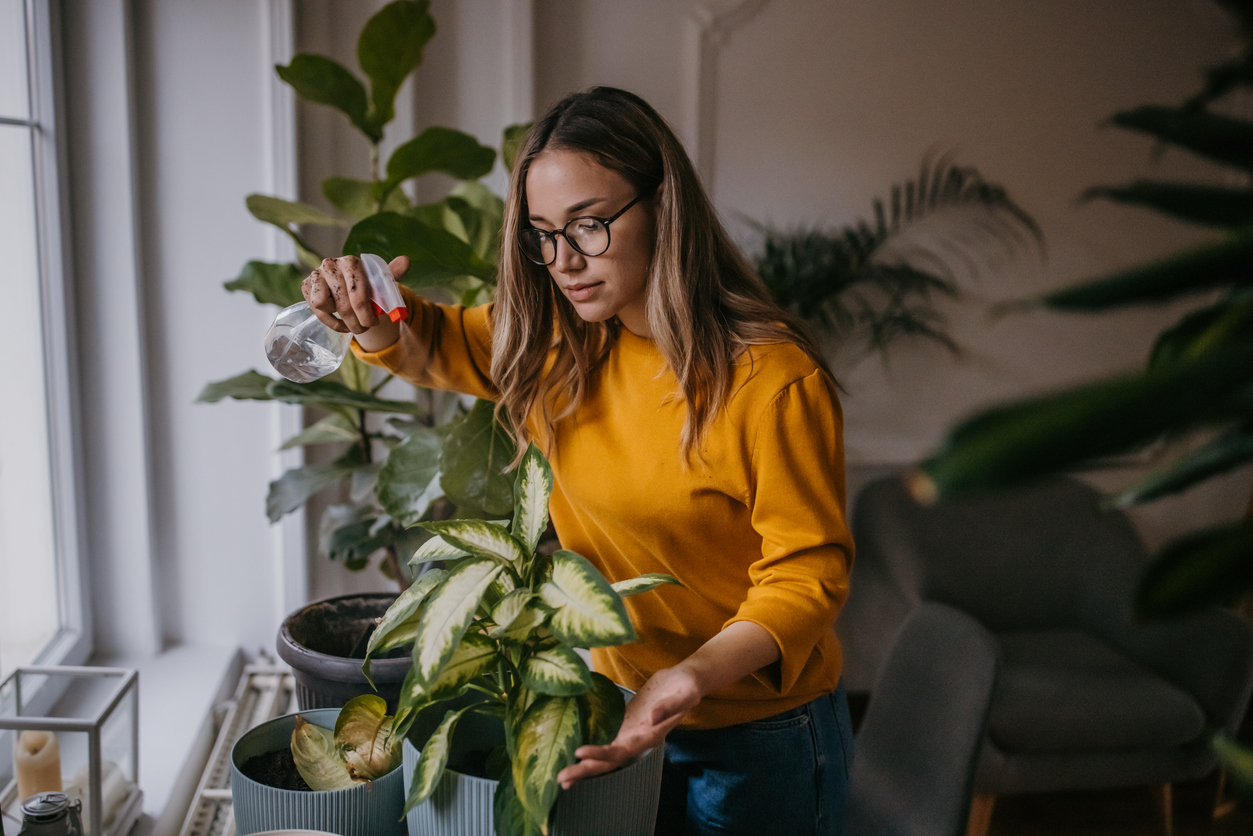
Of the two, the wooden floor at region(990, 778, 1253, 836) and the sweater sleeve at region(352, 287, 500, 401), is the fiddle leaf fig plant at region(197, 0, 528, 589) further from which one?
the wooden floor at region(990, 778, 1253, 836)

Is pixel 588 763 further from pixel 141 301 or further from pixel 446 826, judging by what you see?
pixel 141 301

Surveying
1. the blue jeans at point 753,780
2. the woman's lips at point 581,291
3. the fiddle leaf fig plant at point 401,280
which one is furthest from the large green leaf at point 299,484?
the blue jeans at point 753,780

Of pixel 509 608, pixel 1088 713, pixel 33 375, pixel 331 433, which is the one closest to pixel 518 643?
pixel 509 608

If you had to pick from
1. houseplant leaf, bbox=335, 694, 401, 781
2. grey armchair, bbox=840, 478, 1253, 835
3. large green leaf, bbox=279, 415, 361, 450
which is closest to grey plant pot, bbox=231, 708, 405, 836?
houseplant leaf, bbox=335, 694, 401, 781

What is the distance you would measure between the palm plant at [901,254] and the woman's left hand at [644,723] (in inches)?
81.3

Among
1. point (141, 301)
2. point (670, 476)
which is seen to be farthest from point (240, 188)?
point (670, 476)

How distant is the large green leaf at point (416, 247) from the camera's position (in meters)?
1.20

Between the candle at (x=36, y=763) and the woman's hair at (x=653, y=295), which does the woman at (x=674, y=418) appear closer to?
the woman's hair at (x=653, y=295)

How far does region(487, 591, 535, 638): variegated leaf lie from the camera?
0.69 metres

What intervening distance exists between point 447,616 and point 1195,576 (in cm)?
50

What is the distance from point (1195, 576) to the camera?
0.27m

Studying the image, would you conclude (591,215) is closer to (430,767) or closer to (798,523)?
(798,523)

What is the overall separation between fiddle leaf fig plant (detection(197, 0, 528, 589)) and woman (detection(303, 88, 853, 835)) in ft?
0.44

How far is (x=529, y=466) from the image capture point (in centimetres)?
77
